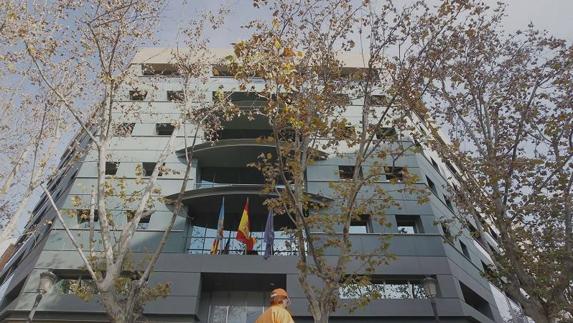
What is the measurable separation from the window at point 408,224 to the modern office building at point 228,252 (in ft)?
0.16

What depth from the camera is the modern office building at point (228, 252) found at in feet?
46.3

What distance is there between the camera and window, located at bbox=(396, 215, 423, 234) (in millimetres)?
16875

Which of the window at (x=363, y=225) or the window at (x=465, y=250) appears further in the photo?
the window at (x=465, y=250)

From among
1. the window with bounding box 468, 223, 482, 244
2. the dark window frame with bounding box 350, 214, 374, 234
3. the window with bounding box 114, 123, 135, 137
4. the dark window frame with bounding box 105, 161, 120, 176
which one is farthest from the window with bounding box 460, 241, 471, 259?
the dark window frame with bounding box 105, 161, 120, 176

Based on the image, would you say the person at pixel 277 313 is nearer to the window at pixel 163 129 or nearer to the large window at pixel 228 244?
the large window at pixel 228 244

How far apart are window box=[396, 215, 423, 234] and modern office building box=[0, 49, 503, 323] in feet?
0.16

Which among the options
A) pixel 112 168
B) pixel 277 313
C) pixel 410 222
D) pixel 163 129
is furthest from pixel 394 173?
pixel 112 168

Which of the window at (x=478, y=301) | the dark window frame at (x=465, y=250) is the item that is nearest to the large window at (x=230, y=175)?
the dark window frame at (x=465, y=250)

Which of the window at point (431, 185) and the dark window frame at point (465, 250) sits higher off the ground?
the window at point (431, 185)

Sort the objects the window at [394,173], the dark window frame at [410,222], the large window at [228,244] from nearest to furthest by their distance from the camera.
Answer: the window at [394,173] → the large window at [228,244] → the dark window frame at [410,222]

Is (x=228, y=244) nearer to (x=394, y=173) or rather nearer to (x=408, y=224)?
(x=394, y=173)

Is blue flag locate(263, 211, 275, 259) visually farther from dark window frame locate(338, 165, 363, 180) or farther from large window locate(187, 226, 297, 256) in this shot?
dark window frame locate(338, 165, 363, 180)

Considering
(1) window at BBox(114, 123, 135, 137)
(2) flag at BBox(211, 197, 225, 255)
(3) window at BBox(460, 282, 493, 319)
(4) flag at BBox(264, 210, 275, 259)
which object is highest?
(1) window at BBox(114, 123, 135, 137)

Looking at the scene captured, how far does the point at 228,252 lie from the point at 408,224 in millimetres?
7621
